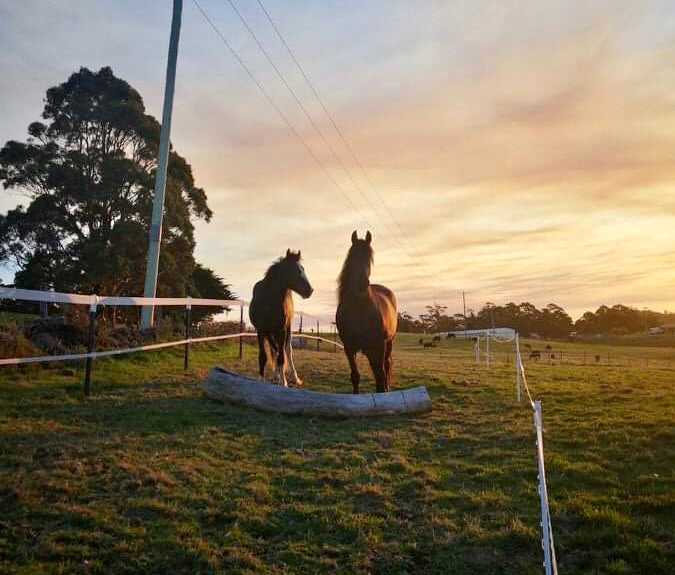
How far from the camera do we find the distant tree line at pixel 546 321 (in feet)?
257

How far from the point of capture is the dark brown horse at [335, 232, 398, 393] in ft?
27.4

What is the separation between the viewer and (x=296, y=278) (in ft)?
31.1

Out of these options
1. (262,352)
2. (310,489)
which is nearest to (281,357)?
(262,352)

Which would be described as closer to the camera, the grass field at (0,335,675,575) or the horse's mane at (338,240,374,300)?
the grass field at (0,335,675,575)

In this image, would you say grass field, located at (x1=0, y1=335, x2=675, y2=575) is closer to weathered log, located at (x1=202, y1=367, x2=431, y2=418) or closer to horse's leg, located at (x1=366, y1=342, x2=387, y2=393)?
weathered log, located at (x1=202, y1=367, x2=431, y2=418)

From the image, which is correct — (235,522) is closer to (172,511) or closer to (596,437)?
(172,511)

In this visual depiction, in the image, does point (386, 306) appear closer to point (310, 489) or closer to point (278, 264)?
point (278, 264)

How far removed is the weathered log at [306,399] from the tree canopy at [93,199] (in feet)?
45.2

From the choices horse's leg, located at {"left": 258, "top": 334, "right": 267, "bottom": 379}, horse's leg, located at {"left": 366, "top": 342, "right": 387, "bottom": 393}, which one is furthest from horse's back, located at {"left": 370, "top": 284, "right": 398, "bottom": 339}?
horse's leg, located at {"left": 258, "top": 334, "right": 267, "bottom": 379}

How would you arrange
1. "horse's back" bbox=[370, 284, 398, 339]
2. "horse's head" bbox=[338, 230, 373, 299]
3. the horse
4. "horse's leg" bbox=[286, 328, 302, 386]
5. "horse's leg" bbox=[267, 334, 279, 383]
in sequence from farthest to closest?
"horse's leg" bbox=[286, 328, 302, 386] → the horse → "horse's leg" bbox=[267, 334, 279, 383] → "horse's back" bbox=[370, 284, 398, 339] → "horse's head" bbox=[338, 230, 373, 299]

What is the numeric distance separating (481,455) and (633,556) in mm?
2360

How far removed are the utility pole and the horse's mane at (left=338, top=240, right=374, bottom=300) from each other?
769 centimetres

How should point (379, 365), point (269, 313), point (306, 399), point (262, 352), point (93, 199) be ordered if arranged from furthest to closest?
point (93, 199)
point (262, 352)
point (269, 313)
point (379, 365)
point (306, 399)

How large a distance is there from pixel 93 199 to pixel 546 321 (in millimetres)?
75799
